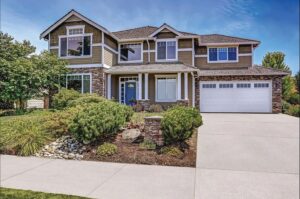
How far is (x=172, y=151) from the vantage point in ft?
25.0

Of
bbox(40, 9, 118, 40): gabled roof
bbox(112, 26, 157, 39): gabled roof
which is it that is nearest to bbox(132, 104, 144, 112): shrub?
bbox(40, 9, 118, 40): gabled roof

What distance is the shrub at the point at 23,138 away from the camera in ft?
27.4

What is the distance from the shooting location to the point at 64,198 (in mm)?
4613

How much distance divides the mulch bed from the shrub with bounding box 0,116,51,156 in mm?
1920

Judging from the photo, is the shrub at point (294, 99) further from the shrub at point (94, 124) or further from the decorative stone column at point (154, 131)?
the shrub at point (94, 124)

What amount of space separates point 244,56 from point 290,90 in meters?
10.2

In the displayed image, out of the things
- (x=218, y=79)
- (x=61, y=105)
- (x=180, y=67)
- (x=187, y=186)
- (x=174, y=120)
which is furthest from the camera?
(x=218, y=79)

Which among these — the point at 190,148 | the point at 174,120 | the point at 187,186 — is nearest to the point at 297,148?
the point at 190,148

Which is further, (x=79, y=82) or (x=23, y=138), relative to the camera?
(x=79, y=82)

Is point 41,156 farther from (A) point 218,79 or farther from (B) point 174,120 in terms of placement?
(A) point 218,79

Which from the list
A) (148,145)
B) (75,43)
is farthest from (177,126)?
(75,43)

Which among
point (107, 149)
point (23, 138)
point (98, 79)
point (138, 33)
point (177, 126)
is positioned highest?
point (138, 33)

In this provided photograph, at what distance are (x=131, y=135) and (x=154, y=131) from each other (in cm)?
115

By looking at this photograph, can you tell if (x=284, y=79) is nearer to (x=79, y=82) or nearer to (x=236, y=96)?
(x=236, y=96)
